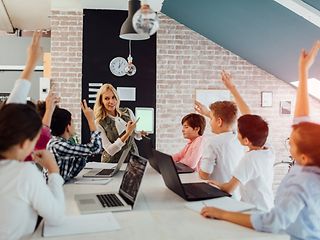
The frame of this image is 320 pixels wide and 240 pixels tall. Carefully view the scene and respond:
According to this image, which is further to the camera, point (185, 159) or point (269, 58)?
point (269, 58)

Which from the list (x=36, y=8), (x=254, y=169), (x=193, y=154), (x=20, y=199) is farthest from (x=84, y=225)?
(x=36, y=8)

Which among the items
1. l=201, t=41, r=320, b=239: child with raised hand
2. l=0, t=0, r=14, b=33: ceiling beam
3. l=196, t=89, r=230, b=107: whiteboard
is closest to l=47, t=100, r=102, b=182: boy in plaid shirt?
Answer: l=201, t=41, r=320, b=239: child with raised hand

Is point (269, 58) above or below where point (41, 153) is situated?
above

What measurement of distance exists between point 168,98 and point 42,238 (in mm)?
4507

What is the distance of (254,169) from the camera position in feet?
6.98

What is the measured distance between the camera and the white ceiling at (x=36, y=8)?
539cm

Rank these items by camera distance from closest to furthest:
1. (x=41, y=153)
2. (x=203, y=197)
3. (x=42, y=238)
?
(x=42, y=238) → (x=41, y=153) → (x=203, y=197)

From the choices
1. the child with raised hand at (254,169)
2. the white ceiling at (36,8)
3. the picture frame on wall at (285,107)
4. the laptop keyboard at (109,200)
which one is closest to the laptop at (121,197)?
the laptop keyboard at (109,200)

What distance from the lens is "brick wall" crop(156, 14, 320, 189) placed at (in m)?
5.79

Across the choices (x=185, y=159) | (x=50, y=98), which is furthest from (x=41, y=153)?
(x=185, y=159)

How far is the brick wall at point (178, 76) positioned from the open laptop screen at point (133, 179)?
363 cm

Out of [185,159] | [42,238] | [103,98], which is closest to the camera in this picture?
[42,238]

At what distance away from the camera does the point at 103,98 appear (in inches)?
148

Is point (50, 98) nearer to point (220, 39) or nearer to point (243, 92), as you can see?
point (220, 39)
